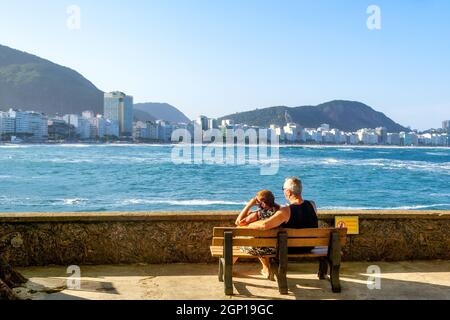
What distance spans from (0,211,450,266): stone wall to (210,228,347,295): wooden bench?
987 millimetres

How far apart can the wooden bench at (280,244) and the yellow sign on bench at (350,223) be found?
3.40 ft

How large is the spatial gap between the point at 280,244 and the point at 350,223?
5.22 ft

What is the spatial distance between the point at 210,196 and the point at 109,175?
21.3 metres

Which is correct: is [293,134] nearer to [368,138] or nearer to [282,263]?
[368,138]

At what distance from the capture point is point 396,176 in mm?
60250

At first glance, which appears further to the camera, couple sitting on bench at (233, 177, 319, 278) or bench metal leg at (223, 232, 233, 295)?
couple sitting on bench at (233, 177, 319, 278)

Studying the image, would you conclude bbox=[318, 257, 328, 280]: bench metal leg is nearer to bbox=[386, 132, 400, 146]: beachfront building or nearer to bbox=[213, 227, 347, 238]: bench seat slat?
bbox=[213, 227, 347, 238]: bench seat slat

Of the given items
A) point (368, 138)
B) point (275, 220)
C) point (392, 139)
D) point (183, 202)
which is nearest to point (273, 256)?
point (275, 220)

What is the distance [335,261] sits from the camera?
4988 mm

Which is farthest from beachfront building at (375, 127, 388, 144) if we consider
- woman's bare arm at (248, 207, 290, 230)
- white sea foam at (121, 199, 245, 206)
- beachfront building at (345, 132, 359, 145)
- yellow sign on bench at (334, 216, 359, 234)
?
woman's bare arm at (248, 207, 290, 230)

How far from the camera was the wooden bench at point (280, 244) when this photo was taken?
15.9 ft

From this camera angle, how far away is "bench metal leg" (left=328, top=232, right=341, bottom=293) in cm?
496
